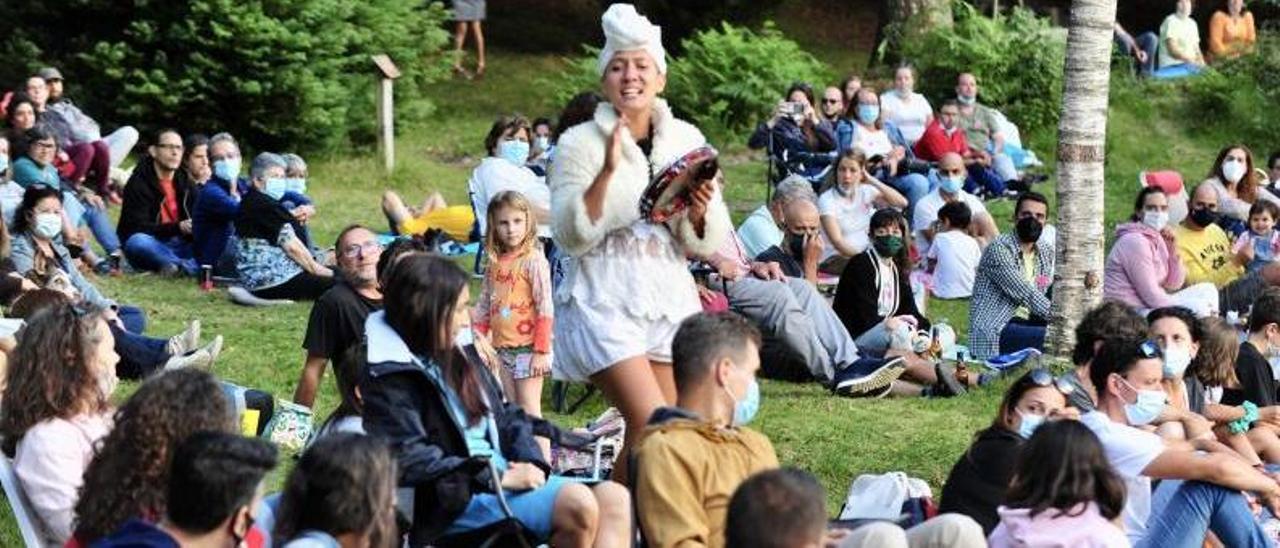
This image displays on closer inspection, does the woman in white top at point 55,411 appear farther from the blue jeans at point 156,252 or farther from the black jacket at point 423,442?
the blue jeans at point 156,252

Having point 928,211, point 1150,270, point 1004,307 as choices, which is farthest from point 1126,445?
point 928,211

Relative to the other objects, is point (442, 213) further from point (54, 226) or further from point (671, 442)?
point (671, 442)

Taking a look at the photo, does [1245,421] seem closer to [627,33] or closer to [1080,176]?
[1080,176]

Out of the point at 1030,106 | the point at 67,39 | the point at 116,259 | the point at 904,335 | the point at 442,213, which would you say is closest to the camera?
the point at 904,335

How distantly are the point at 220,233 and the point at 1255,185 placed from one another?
7325 mm

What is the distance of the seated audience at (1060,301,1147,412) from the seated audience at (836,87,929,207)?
887 centimetres

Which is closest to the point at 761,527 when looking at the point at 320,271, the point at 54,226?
the point at 54,226

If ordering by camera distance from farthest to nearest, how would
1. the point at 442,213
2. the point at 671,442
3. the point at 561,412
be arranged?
the point at 442,213 < the point at 561,412 < the point at 671,442

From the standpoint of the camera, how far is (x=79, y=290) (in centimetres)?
1309

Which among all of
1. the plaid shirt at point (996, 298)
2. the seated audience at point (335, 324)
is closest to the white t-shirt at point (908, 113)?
the plaid shirt at point (996, 298)

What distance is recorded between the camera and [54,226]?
1348 cm

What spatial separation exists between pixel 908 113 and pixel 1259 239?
5.75m

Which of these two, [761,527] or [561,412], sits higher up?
[761,527]

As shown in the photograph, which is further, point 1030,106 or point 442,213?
point 1030,106
